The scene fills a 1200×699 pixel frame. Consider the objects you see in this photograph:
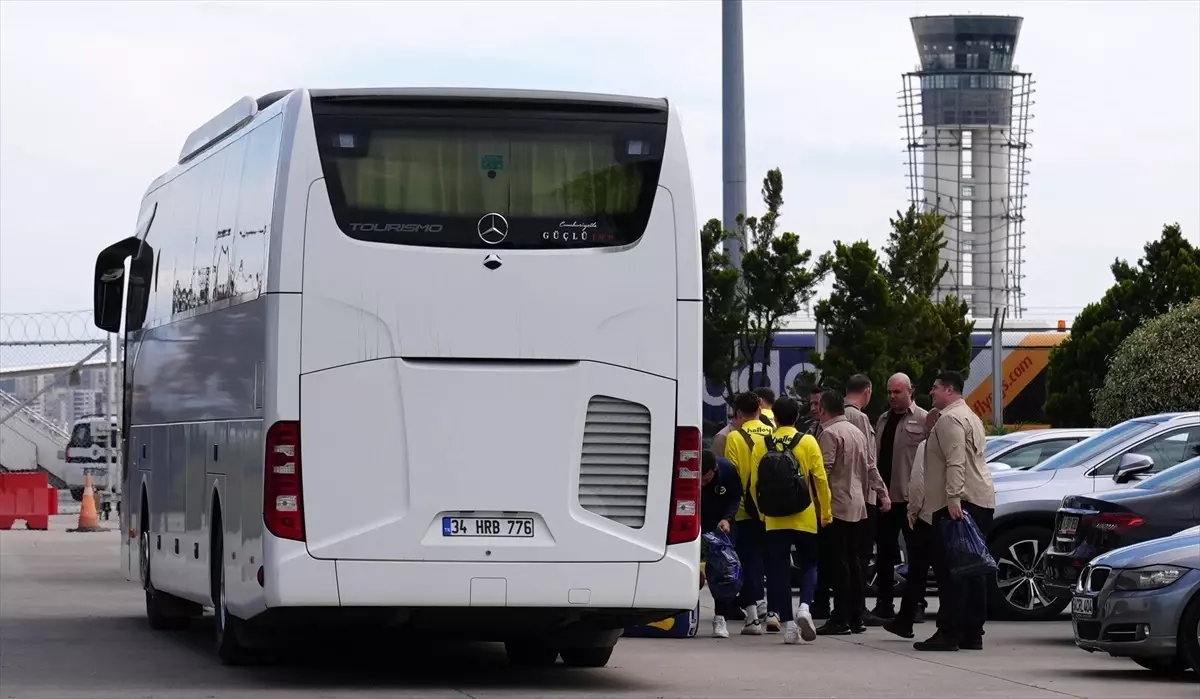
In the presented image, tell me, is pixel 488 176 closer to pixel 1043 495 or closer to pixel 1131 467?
pixel 1131 467

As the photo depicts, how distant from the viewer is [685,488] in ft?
40.1

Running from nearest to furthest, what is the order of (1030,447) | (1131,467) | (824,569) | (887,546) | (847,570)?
(847,570) < (1131,467) < (887,546) < (824,569) < (1030,447)

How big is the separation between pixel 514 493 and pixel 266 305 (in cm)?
176

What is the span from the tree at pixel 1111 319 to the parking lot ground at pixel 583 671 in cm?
2263

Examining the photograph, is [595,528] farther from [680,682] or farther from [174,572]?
[174,572]

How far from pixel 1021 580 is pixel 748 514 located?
3.09m

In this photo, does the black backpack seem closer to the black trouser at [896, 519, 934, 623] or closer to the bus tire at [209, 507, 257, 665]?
the black trouser at [896, 519, 934, 623]

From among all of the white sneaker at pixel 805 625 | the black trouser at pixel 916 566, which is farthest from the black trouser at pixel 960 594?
the white sneaker at pixel 805 625

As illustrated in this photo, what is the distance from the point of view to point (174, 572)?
1585cm

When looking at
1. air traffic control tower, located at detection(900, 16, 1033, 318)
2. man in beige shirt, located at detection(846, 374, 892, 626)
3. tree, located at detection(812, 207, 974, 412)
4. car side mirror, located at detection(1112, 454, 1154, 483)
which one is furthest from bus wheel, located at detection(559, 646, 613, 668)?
air traffic control tower, located at detection(900, 16, 1033, 318)


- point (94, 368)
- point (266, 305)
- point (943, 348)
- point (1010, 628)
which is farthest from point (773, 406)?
point (94, 368)

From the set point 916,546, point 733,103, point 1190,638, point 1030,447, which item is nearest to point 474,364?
point 1190,638

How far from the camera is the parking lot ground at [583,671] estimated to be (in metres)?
12.5

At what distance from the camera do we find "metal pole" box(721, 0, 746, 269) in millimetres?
25484
